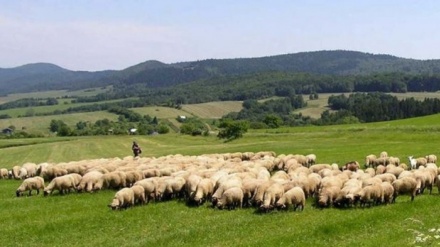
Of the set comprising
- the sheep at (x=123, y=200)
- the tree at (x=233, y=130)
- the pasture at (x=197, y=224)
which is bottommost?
the tree at (x=233, y=130)

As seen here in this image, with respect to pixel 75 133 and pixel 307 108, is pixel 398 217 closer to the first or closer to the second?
pixel 75 133

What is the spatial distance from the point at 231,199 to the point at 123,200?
507 cm

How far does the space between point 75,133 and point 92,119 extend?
58834mm

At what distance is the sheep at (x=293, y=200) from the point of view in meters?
21.0

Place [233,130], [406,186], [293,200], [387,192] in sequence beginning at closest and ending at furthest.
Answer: [293,200] < [387,192] < [406,186] < [233,130]

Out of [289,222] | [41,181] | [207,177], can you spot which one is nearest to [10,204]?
[41,181]

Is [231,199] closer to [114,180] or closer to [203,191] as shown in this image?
[203,191]

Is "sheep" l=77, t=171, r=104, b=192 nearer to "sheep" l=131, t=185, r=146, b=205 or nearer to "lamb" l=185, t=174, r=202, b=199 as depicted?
"sheep" l=131, t=185, r=146, b=205

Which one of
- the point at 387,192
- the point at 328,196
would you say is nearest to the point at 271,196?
the point at 328,196

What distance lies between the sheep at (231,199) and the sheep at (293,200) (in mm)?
1984

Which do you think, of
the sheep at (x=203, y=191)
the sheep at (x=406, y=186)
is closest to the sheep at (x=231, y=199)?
the sheep at (x=203, y=191)

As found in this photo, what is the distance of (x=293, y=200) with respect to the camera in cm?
2120

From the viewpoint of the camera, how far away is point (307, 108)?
19450cm

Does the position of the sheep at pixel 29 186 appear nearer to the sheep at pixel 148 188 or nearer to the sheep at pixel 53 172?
the sheep at pixel 53 172
